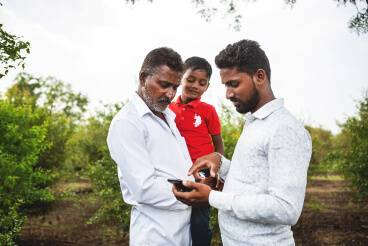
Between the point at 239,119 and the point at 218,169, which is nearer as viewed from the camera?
the point at 218,169

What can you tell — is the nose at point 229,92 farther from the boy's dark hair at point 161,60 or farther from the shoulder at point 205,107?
the shoulder at point 205,107

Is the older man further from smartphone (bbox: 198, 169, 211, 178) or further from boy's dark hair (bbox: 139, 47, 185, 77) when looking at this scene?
smartphone (bbox: 198, 169, 211, 178)

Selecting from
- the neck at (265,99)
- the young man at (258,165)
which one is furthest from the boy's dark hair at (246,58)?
the neck at (265,99)

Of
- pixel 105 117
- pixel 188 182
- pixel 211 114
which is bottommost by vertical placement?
pixel 188 182

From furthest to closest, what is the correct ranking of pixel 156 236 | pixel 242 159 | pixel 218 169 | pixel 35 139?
pixel 35 139
pixel 218 169
pixel 156 236
pixel 242 159

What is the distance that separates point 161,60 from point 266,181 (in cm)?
129

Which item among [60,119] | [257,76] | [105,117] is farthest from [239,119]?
[60,119]

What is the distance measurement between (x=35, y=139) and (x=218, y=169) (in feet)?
12.4

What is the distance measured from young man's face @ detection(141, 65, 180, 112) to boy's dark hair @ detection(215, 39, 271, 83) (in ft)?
1.92

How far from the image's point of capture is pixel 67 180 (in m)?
9.10

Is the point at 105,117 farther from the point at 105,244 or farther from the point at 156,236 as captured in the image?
the point at 156,236

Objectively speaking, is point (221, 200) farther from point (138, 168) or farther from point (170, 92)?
point (170, 92)

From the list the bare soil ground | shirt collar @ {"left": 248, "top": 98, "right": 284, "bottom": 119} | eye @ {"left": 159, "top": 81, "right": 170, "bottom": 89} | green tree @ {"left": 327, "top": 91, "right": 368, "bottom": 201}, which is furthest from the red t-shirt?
green tree @ {"left": 327, "top": 91, "right": 368, "bottom": 201}

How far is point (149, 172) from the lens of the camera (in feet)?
6.30
